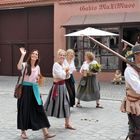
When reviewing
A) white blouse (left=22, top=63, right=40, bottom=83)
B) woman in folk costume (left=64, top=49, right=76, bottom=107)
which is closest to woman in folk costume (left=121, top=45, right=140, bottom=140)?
white blouse (left=22, top=63, right=40, bottom=83)

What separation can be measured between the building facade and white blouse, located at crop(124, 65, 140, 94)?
12.2m

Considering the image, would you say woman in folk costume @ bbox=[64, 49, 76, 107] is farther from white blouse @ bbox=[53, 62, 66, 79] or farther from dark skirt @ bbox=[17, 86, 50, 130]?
dark skirt @ bbox=[17, 86, 50, 130]

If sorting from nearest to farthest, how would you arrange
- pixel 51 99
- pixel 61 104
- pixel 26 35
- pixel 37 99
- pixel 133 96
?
1. pixel 133 96
2. pixel 37 99
3. pixel 61 104
4. pixel 51 99
5. pixel 26 35

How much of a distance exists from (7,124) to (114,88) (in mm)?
7813

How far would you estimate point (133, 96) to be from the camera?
17.5 ft

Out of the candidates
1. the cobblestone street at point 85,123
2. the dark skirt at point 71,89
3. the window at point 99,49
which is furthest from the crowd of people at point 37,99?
the window at point 99,49

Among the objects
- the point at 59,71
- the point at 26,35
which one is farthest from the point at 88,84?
the point at 26,35

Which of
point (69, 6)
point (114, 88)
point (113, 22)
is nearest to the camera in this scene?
point (114, 88)

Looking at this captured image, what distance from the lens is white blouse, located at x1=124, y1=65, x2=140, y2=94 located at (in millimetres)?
5148

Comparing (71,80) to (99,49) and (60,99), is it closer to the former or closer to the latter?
(60,99)

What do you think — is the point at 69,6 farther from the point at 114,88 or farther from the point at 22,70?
the point at 22,70

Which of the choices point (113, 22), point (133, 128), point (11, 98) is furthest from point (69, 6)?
point (133, 128)

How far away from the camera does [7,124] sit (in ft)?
27.4

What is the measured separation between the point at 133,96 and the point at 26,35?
54.5ft
